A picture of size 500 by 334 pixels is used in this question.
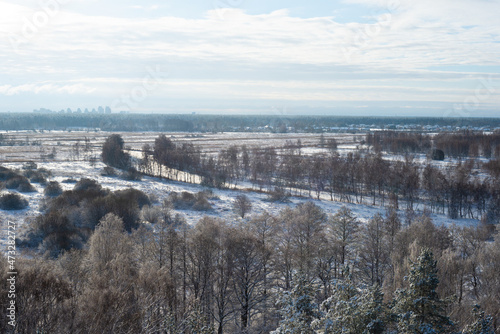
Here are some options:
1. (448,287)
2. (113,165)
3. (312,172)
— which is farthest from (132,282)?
(113,165)

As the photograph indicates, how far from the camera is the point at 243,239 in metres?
25.5

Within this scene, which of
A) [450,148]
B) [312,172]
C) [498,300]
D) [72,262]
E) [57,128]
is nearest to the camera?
[498,300]

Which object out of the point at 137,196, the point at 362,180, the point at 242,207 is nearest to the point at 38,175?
the point at 137,196

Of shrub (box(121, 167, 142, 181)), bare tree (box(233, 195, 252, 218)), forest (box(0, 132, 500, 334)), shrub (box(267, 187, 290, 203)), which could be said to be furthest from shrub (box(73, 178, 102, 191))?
shrub (box(267, 187, 290, 203))

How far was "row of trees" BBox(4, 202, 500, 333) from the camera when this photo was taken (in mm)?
11727

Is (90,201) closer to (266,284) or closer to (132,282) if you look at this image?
(266,284)

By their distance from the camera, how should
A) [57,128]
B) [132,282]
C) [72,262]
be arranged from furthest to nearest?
[57,128] → [72,262] → [132,282]

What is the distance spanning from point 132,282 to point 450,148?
9837 centimetres

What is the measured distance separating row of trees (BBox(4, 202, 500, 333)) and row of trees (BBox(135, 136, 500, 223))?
15.4m

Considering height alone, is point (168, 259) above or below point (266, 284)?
above

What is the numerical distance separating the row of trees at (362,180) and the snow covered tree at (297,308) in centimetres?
4069

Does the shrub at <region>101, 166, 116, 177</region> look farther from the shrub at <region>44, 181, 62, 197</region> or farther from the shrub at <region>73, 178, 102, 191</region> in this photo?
the shrub at <region>44, 181, 62, 197</region>

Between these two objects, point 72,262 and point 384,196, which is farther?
point 384,196

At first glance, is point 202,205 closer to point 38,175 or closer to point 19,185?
point 19,185
